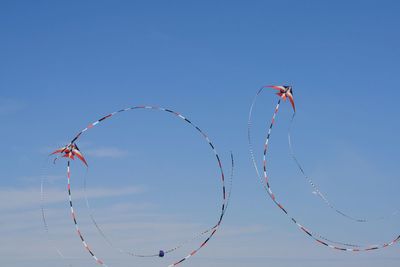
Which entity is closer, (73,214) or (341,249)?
(341,249)

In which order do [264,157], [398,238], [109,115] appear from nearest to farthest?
[398,238] < [109,115] < [264,157]

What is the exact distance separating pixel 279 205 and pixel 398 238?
650 inches

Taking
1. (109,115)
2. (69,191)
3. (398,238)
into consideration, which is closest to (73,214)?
(69,191)

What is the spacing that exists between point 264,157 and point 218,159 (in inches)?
281

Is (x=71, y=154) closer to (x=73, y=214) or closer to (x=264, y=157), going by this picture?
(x=73, y=214)

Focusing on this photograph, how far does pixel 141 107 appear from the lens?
275ft

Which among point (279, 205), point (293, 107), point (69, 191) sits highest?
point (293, 107)

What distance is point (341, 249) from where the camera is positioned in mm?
81562

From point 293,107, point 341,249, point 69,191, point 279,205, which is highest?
point 293,107

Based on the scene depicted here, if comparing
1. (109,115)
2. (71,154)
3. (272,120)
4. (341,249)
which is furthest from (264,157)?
(71,154)

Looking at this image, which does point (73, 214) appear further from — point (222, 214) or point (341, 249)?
point (341, 249)

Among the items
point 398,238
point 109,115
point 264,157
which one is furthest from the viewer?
point 264,157

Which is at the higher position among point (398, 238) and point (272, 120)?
point (272, 120)

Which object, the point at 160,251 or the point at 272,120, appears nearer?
the point at 160,251
